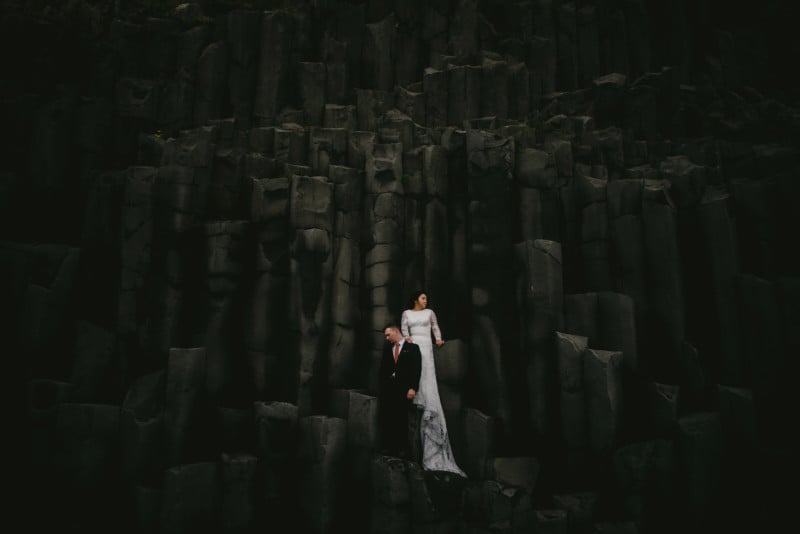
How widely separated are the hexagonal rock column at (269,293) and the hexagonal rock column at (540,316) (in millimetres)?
3992

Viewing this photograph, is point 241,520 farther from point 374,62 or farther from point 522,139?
point 374,62

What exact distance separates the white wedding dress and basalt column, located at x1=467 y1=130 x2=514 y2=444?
1131 mm

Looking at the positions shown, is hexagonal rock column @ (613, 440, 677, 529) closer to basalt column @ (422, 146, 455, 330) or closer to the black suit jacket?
the black suit jacket

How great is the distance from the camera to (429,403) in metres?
8.29

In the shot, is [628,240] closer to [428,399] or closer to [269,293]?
[428,399]

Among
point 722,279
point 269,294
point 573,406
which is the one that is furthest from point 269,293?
point 722,279

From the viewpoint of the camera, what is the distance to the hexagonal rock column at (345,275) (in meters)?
9.41

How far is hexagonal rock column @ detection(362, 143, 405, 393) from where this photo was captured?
9578mm

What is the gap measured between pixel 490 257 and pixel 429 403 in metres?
2.88

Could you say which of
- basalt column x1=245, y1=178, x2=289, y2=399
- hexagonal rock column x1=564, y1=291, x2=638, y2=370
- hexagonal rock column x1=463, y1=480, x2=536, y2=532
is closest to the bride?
hexagonal rock column x1=463, y1=480, x2=536, y2=532

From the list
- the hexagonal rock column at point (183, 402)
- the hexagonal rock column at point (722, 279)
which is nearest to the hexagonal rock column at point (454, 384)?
the hexagonal rock column at point (183, 402)

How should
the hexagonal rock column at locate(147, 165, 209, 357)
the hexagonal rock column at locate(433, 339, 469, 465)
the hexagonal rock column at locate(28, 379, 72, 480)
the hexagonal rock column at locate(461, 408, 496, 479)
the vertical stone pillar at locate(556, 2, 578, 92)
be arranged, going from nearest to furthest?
the hexagonal rock column at locate(461, 408, 496, 479), the hexagonal rock column at locate(28, 379, 72, 480), the hexagonal rock column at locate(433, 339, 469, 465), the hexagonal rock column at locate(147, 165, 209, 357), the vertical stone pillar at locate(556, 2, 578, 92)

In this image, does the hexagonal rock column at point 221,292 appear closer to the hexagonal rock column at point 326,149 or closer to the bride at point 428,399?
the hexagonal rock column at point 326,149

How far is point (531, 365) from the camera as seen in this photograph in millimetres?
9164
